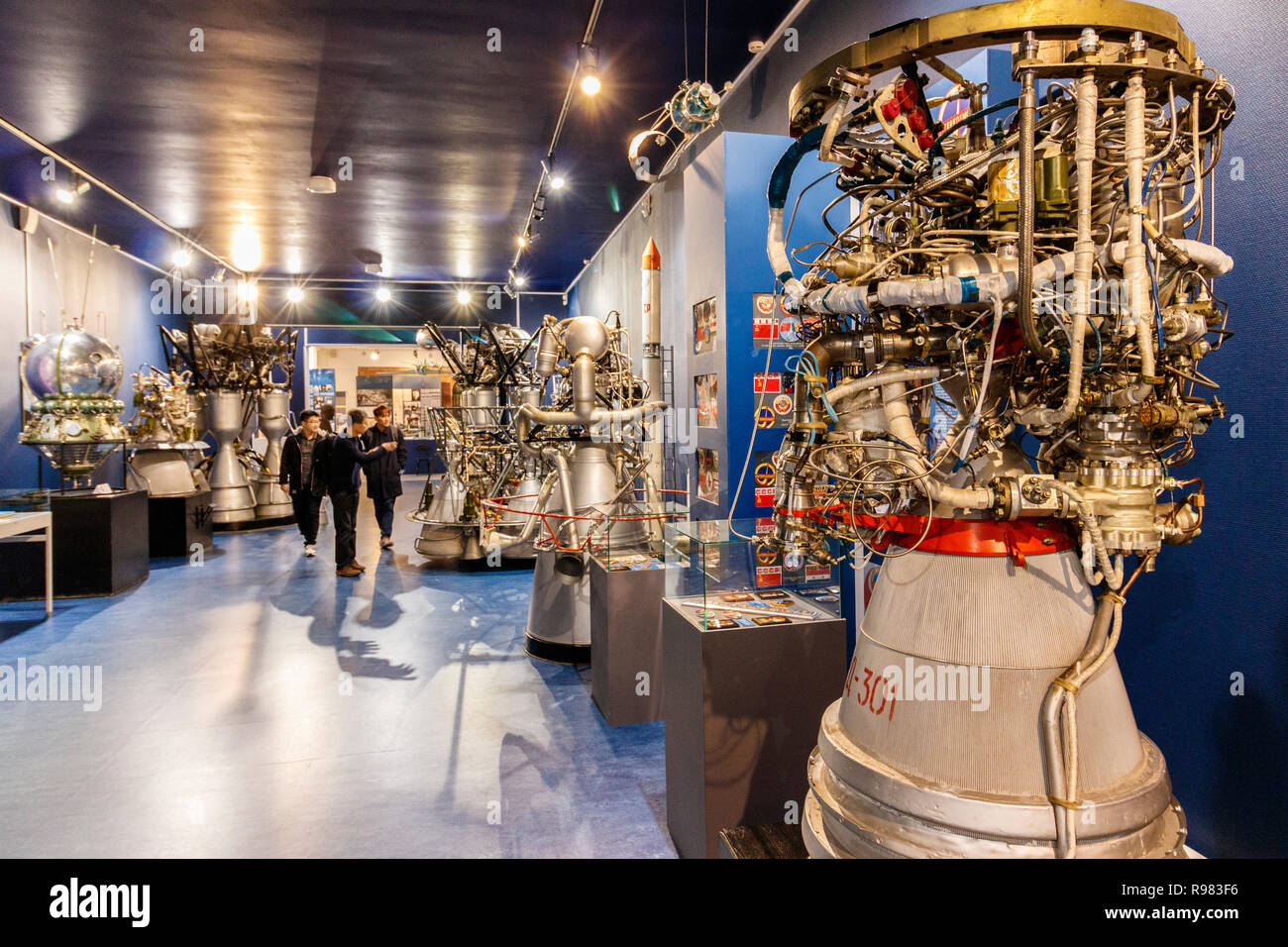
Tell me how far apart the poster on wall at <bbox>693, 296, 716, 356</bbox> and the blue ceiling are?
2231 millimetres

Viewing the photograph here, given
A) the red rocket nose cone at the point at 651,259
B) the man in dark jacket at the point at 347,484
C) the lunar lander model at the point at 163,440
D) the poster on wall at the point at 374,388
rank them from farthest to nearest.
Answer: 1. the poster on wall at the point at 374,388
2. the lunar lander model at the point at 163,440
3. the man in dark jacket at the point at 347,484
4. the red rocket nose cone at the point at 651,259

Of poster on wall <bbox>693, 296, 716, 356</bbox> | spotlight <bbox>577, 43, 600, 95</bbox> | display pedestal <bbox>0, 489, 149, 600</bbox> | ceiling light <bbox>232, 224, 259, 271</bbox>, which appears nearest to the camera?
poster on wall <bbox>693, 296, 716, 356</bbox>

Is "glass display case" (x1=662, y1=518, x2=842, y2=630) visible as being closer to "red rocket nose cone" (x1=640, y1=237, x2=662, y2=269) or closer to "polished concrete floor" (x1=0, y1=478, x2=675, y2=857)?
"polished concrete floor" (x1=0, y1=478, x2=675, y2=857)

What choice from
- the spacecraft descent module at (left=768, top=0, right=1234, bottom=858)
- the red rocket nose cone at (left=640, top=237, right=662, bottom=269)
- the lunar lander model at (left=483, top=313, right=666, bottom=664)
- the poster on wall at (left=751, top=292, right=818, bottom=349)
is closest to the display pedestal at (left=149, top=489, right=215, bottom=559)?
the lunar lander model at (left=483, top=313, right=666, bottom=664)

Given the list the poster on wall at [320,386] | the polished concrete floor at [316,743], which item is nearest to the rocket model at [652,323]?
the polished concrete floor at [316,743]

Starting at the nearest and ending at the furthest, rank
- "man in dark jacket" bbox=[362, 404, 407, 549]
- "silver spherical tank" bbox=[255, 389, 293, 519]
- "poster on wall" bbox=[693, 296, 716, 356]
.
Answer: "poster on wall" bbox=[693, 296, 716, 356] < "man in dark jacket" bbox=[362, 404, 407, 549] < "silver spherical tank" bbox=[255, 389, 293, 519]

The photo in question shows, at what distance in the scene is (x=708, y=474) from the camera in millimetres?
5195

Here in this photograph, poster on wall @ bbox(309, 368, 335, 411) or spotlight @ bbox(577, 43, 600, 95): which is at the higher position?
spotlight @ bbox(577, 43, 600, 95)

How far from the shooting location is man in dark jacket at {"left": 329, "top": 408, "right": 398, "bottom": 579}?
8.09 m

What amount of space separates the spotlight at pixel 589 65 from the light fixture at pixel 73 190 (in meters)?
7.10

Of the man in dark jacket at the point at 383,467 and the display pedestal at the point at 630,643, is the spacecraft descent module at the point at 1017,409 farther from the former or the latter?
the man in dark jacket at the point at 383,467

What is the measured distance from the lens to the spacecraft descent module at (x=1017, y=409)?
1.45m

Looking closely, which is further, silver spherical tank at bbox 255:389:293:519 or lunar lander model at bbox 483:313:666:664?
silver spherical tank at bbox 255:389:293:519
